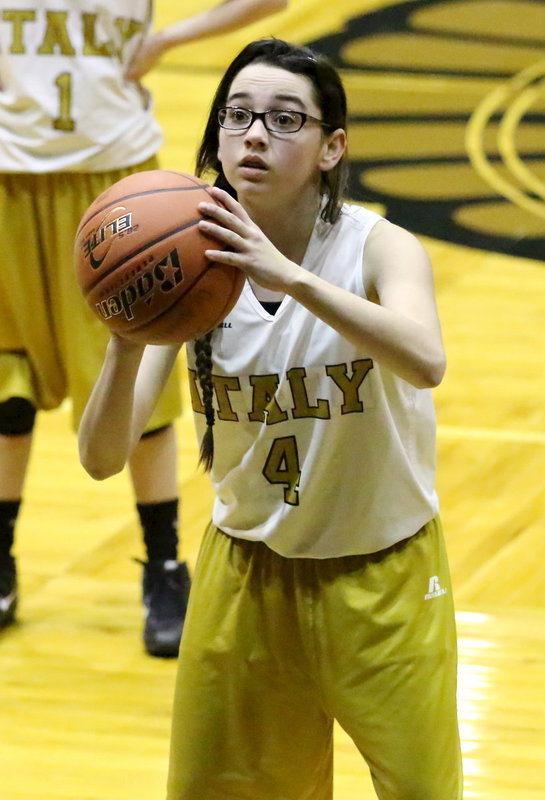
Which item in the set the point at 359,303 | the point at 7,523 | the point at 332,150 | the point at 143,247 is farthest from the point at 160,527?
the point at 359,303

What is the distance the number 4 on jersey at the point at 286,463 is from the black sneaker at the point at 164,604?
144 centimetres

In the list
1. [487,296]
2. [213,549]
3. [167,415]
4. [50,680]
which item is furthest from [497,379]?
[213,549]

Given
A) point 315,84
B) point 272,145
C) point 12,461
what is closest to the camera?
point 272,145

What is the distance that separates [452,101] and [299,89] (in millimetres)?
6735

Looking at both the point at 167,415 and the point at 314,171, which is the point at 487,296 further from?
the point at 314,171

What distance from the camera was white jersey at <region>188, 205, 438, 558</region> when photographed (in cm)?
239

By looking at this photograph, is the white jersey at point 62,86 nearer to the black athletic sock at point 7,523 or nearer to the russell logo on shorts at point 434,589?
the black athletic sock at point 7,523

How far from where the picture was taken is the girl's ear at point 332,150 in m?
2.43

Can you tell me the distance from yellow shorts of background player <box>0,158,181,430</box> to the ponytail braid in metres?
1.28

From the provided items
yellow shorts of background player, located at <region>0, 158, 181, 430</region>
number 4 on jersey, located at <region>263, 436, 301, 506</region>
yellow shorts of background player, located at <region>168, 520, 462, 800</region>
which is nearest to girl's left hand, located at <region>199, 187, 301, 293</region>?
number 4 on jersey, located at <region>263, 436, 301, 506</region>

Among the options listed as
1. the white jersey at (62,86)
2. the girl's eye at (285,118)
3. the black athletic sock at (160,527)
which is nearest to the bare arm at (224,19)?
the white jersey at (62,86)

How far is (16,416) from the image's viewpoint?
153 inches

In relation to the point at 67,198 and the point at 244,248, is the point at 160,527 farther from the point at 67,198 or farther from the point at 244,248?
the point at 244,248

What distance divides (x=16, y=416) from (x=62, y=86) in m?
0.88
